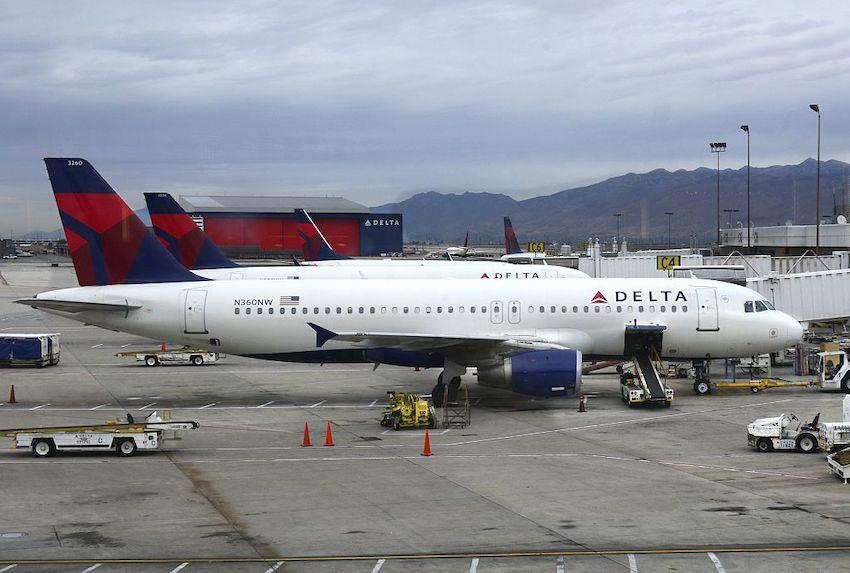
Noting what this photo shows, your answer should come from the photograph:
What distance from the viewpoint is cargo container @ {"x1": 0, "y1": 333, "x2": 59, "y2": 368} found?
168 ft

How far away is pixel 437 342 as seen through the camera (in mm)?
36281

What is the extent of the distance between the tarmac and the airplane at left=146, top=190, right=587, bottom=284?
20690 millimetres

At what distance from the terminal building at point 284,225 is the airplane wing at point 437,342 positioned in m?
124

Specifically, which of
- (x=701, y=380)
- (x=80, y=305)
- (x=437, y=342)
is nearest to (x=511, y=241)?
(x=701, y=380)

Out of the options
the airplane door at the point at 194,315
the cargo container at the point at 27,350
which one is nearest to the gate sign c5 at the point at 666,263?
the airplane door at the point at 194,315

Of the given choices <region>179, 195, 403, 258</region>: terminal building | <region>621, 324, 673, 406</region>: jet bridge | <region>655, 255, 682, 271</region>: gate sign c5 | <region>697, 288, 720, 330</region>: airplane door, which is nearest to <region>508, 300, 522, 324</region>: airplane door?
<region>621, 324, 673, 406</region>: jet bridge

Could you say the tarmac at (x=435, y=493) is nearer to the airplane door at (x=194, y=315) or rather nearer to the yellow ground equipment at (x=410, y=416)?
the yellow ground equipment at (x=410, y=416)

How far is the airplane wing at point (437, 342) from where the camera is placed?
35219 mm

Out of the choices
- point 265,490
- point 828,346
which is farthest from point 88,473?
point 828,346

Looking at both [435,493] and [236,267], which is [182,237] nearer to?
[236,267]

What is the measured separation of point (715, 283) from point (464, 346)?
11413 millimetres

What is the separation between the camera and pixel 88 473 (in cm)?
2645

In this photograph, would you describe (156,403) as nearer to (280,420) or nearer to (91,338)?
(280,420)

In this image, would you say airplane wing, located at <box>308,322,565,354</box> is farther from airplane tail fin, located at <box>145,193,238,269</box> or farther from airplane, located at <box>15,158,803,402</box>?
airplane tail fin, located at <box>145,193,238,269</box>
